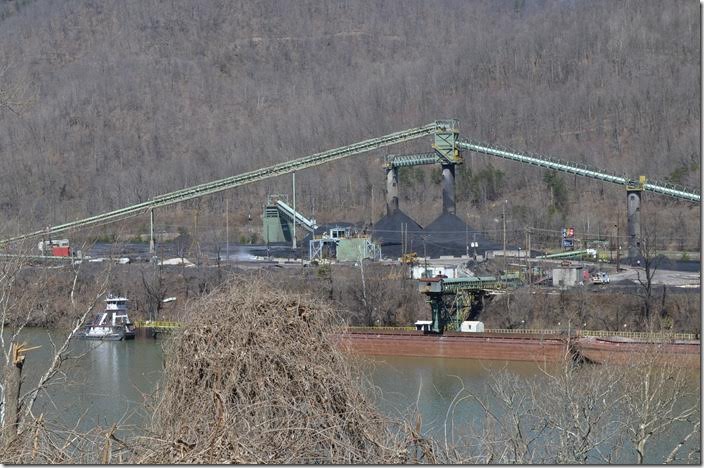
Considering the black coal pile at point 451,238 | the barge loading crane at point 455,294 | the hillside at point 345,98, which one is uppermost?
the hillside at point 345,98

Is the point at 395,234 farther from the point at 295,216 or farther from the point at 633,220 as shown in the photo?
the point at 633,220

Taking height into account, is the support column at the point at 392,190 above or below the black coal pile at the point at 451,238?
above

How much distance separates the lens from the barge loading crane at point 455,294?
2841 cm

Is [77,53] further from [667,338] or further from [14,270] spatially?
[14,270]

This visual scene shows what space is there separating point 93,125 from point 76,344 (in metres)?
52.9

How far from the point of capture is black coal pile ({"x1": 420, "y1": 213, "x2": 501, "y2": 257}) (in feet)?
131

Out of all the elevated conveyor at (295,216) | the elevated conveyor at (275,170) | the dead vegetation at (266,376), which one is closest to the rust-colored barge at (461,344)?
the elevated conveyor at (275,170)

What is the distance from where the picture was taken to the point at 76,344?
2761 cm

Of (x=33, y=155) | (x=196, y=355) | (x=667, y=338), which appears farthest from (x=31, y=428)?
(x=33, y=155)

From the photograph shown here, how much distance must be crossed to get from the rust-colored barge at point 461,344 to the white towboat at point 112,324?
6.63 m

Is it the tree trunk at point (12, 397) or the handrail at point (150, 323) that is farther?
the handrail at point (150, 323)

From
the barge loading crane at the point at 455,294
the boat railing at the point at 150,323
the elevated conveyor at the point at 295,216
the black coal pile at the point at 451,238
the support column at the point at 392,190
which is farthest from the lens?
the elevated conveyor at the point at 295,216

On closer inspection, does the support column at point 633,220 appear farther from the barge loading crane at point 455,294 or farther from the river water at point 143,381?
the river water at point 143,381

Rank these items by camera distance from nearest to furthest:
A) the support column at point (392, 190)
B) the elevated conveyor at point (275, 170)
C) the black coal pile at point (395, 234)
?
the black coal pile at point (395, 234) → the elevated conveyor at point (275, 170) → the support column at point (392, 190)
